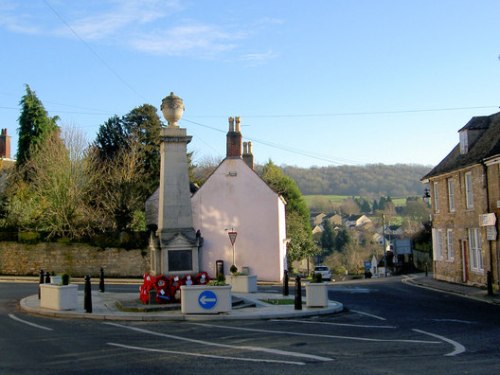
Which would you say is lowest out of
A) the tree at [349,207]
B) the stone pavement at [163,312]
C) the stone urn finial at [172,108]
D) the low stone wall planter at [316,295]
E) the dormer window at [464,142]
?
the stone pavement at [163,312]

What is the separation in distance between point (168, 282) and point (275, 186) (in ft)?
145

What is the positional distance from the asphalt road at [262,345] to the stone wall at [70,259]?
18.6m

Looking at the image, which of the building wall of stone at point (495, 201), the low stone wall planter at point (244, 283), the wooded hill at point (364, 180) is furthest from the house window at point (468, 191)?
the wooded hill at point (364, 180)

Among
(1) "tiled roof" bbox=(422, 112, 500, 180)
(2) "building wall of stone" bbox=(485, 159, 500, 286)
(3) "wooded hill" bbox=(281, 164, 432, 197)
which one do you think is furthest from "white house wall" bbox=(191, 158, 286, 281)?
(3) "wooded hill" bbox=(281, 164, 432, 197)

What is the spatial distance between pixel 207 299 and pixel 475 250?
18092 millimetres

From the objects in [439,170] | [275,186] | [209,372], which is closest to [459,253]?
[439,170]

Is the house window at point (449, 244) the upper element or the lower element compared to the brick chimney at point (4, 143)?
lower

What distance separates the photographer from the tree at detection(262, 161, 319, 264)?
56219mm

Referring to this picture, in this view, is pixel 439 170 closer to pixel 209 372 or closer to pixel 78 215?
pixel 78 215

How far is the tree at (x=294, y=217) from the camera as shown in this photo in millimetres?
56219

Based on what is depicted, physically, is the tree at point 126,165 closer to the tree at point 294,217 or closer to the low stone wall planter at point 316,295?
the tree at point 294,217

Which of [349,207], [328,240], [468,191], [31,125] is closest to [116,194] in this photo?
[31,125]

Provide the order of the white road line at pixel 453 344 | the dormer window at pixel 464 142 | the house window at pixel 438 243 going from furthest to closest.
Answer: the house window at pixel 438 243 < the dormer window at pixel 464 142 < the white road line at pixel 453 344

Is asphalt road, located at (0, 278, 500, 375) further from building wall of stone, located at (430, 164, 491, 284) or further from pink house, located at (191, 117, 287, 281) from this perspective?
pink house, located at (191, 117, 287, 281)
